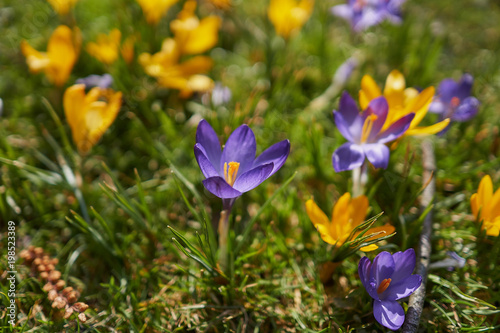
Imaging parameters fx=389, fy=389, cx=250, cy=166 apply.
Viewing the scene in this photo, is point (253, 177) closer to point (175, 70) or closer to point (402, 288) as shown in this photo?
point (402, 288)

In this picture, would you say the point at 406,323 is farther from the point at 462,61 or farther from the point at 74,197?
the point at 462,61

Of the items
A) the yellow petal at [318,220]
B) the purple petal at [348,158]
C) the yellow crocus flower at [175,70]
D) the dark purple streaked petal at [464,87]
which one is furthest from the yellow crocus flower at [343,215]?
the yellow crocus flower at [175,70]

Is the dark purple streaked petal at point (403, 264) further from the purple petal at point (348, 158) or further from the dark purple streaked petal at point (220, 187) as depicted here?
the dark purple streaked petal at point (220, 187)

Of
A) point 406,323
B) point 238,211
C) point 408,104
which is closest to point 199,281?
point 238,211

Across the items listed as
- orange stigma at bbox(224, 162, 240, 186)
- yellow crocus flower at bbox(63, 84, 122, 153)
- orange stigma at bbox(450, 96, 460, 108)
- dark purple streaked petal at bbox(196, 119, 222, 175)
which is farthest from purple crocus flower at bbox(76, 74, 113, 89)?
orange stigma at bbox(450, 96, 460, 108)

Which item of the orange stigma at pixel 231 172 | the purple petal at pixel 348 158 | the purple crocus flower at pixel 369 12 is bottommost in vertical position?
the purple petal at pixel 348 158

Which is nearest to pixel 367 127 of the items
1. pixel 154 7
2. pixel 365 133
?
pixel 365 133
